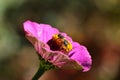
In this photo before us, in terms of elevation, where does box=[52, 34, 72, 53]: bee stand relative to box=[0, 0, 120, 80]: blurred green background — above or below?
above

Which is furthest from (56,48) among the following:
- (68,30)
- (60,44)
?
(68,30)

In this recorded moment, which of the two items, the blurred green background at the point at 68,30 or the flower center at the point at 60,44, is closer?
the flower center at the point at 60,44


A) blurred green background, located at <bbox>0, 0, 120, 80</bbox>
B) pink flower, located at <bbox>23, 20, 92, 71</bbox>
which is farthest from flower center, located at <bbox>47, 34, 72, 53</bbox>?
blurred green background, located at <bbox>0, 0, 120, 80</bbox>

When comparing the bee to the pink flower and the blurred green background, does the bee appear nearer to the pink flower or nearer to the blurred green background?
the pink flower

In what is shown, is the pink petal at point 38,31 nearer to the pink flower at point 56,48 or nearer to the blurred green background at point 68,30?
the pink flower at point 56,48

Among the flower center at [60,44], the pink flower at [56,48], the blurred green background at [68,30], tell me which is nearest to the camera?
the pink flower at [56,48]

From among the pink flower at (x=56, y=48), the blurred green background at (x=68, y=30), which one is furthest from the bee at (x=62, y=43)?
the blurred green background at (x=68, y=30)

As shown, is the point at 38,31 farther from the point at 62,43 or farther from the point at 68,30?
the point at 68,30
